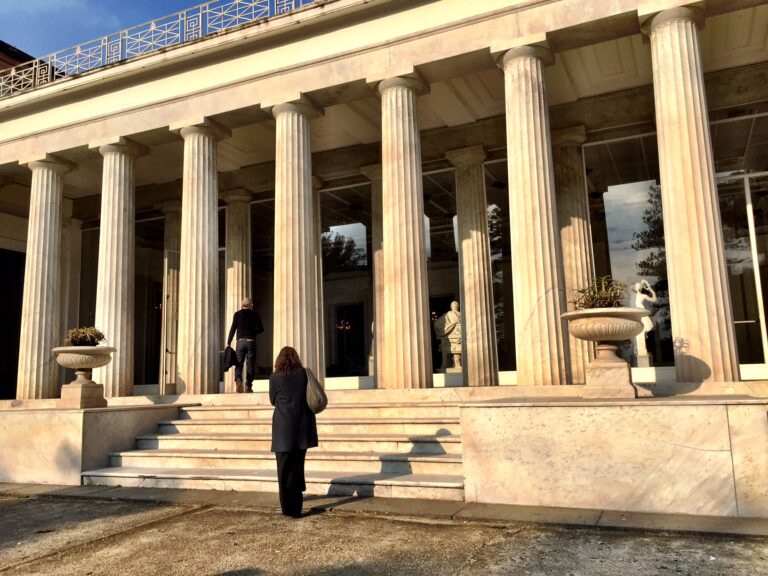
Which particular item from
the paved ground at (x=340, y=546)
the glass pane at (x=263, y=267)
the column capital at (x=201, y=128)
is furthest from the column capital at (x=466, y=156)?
the paved ground at (x=340, y=546)

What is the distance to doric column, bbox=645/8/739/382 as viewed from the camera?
9.34 meters

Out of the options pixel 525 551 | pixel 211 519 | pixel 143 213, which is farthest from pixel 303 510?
pixel 143 213

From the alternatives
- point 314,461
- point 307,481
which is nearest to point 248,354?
point 314,461

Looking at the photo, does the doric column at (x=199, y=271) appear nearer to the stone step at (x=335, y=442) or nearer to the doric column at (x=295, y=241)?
the doric column at (x=295, y=241)

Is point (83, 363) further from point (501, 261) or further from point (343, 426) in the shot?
point (501, 261)

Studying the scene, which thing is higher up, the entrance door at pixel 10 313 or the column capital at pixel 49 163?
the column capital at pixel 49 163

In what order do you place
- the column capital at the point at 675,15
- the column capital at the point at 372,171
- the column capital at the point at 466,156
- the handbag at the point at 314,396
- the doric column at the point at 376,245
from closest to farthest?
the handbag at the point at 314,396 → the column capital at the point at 675,15 → the column capital at the point at 466,156 → the doric column at the point at 376,245 → the column capital at the point at 372,171

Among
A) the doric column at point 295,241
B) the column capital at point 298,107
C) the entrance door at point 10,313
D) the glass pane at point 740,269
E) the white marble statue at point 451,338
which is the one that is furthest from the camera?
the entrance door at point 10,313

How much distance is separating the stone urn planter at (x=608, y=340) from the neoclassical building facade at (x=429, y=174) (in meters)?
2.19

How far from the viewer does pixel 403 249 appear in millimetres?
11430

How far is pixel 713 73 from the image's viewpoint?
1326 centimetres

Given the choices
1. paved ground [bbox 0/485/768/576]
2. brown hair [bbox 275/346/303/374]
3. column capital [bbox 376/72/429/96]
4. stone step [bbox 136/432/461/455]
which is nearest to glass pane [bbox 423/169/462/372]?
column capital [bbox 376/72/429/96]

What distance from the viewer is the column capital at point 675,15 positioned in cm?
1008

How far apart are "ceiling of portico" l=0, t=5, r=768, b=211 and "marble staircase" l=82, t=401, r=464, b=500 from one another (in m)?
6.77
